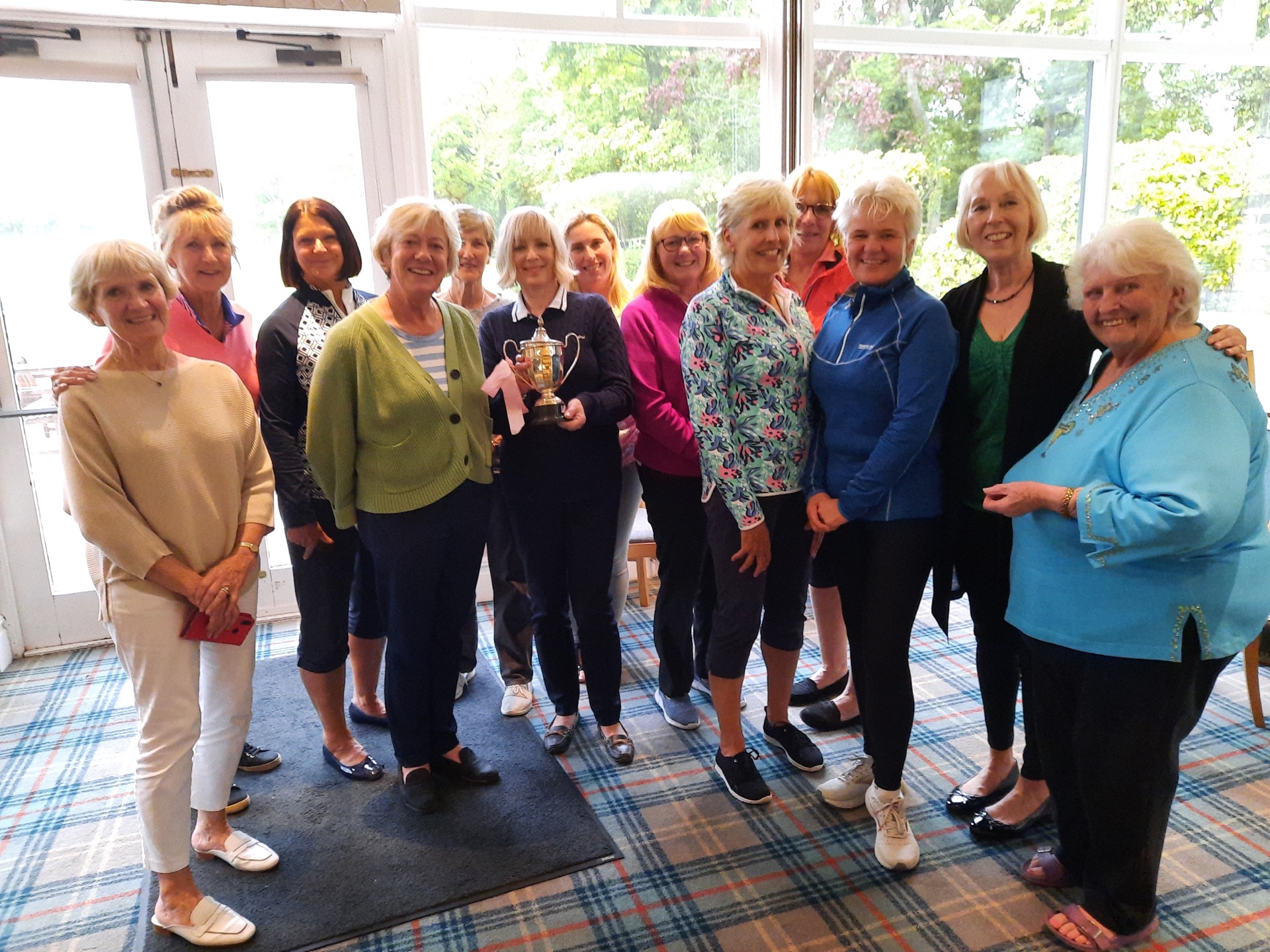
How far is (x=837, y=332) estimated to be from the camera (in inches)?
77.3

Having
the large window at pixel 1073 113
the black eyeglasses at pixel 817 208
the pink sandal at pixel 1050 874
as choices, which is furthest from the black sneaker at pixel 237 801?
the large window at pixel 1073 113

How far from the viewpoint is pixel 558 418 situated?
212 cm

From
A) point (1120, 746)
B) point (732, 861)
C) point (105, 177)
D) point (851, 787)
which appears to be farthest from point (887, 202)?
point (105, 177)

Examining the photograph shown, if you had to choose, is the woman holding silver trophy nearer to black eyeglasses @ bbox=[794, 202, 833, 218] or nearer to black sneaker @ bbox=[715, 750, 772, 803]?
black sneaker @ bbox=[715, 750, 772, 803]

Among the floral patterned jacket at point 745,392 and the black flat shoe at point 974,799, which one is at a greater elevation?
the floral patterned jacket at point 745,392

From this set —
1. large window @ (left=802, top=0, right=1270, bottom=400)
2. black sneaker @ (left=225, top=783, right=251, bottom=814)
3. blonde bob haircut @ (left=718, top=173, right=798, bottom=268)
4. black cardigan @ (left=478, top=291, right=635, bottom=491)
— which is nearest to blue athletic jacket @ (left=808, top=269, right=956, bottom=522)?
blonde bob haircut @ (left=718, top=173, right=798, bottom=268)

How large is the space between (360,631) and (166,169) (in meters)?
1.99

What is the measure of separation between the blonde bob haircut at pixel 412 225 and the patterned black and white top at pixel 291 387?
0.78 ft

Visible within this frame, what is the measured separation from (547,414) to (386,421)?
39 centimetres

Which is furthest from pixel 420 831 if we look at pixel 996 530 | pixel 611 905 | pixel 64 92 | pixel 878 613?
pixel 64 92

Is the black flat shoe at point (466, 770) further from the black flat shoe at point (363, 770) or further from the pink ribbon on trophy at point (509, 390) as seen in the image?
the pink ribbon on trophy at point (509, 390)

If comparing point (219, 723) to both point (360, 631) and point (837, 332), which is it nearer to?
point (360, 631)

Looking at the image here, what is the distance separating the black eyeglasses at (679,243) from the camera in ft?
7.76

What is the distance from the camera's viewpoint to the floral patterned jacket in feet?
6.54
